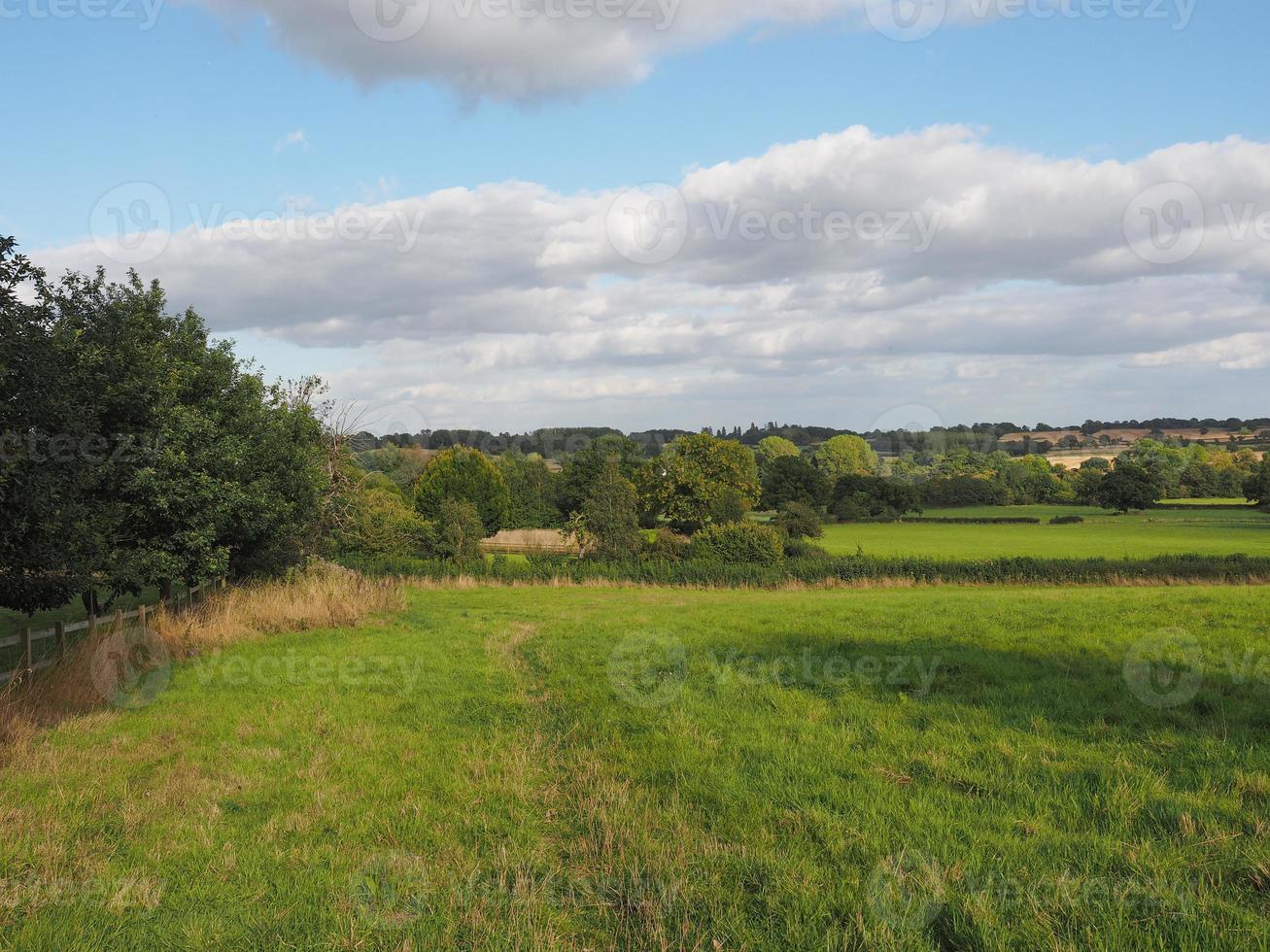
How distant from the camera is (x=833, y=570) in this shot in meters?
43.2

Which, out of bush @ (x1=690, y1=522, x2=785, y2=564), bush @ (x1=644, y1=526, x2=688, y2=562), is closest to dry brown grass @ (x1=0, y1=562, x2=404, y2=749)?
bush @ (x1=644, y1=526, x2=688, y2=562)

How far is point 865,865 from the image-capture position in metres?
5.55

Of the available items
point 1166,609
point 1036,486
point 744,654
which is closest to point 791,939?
point 744,654

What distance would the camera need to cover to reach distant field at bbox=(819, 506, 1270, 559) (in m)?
56.7

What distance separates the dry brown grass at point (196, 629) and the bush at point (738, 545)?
97.5 feet

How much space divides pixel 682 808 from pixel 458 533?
42373mm

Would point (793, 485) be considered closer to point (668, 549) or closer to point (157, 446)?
point (668, 549)

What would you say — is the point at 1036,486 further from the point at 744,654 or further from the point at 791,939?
the point at 791,939

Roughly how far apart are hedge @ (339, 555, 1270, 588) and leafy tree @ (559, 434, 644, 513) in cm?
4020

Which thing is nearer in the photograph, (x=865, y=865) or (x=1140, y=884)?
(x=1140, y=884)

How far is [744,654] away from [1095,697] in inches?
234

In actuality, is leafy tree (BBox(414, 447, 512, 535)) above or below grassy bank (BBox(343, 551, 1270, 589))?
above

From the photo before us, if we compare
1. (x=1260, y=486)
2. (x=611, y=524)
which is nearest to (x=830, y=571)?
(x=611, y=524)

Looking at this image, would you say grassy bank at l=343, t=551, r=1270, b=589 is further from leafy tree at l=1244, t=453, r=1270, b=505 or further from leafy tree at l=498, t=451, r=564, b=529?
leafy tree at l=1244, t=453, r=1270, b=505
